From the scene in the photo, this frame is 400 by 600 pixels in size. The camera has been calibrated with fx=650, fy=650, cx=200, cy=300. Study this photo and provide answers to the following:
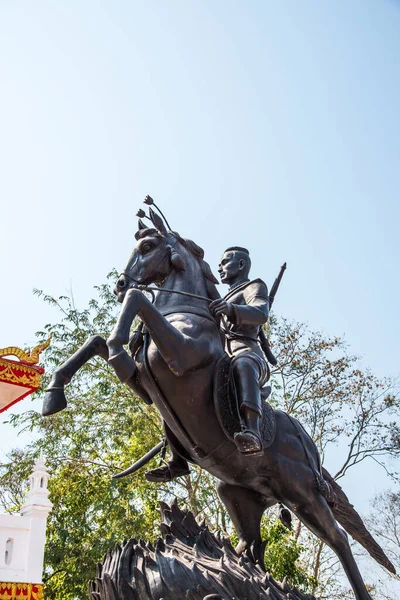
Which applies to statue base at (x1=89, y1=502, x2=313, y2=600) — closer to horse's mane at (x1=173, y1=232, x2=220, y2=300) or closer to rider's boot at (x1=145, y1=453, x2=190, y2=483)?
rider's boot at (x1=145, y1=453, x2=190, y2=483)

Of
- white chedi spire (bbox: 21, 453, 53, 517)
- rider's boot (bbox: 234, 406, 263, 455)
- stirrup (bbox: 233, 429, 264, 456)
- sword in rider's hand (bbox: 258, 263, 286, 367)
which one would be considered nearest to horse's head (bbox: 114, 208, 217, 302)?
sword in rider's hand (bbox: 258, 263, 286, 367)

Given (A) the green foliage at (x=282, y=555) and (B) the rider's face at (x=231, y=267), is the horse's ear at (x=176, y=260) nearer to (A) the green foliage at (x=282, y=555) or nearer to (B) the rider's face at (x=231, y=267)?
(B) the rider's face at (x=231, y=267)

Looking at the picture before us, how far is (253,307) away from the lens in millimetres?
4207

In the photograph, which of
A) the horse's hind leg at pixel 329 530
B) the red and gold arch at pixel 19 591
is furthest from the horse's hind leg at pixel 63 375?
the red and gold arch at pixel 19 591

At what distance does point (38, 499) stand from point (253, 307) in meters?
9.81

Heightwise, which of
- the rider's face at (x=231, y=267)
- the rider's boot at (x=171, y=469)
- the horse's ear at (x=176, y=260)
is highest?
the rider's face at (x=231, y=267)

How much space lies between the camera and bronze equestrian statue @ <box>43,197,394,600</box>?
3822 mm

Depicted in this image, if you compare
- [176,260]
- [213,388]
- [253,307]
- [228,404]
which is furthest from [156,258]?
[228,404]

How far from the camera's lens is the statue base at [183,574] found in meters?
3.25

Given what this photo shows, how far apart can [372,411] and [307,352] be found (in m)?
2.16

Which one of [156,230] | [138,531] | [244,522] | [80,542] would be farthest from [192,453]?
[80,542]

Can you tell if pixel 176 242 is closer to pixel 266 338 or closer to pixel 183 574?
pixel 266 338

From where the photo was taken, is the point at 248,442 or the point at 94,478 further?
the point at 94,478

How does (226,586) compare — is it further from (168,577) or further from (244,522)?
(244,522)
